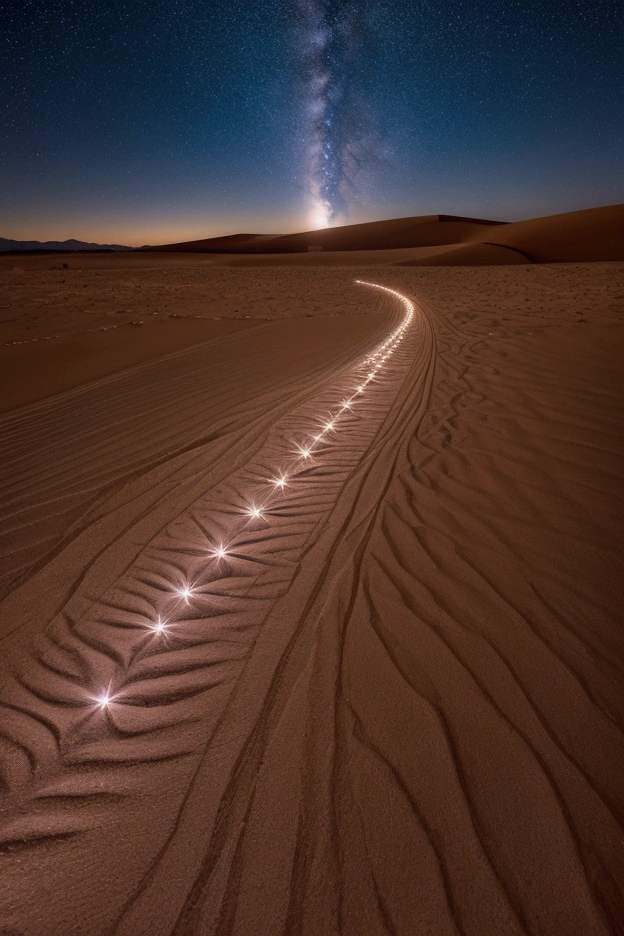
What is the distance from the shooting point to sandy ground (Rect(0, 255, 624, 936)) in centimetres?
123

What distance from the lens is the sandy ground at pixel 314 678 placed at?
1.23m

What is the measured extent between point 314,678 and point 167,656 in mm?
667

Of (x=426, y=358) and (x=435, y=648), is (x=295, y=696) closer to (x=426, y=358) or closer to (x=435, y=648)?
(x=435, y=648)

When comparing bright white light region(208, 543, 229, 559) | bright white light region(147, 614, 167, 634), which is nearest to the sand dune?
bright white light region(208, 543, 229, 559)

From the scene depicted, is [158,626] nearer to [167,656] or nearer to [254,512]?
[167,656]

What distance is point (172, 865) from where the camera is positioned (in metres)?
1.26

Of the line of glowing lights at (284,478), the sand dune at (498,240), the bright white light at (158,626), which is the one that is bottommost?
the sand dune at (498,240)

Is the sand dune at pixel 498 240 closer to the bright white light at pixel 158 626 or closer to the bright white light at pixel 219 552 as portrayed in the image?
the bright white light at pixel 219 552

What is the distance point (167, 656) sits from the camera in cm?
192

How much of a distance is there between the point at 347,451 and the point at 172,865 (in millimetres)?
2985

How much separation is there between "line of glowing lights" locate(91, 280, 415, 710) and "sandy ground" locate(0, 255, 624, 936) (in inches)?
0.8

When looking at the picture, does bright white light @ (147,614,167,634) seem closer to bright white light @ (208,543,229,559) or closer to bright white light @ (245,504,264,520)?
bright white light @ (208,543,229,559)

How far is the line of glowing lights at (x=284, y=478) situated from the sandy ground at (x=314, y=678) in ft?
0.07

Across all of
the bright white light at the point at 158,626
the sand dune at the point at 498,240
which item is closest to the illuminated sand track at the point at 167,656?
the bright white light at the point at 158,626
